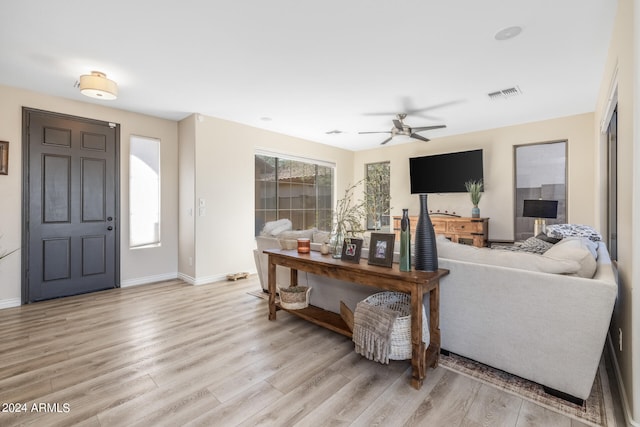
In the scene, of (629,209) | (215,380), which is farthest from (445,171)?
(215,380)

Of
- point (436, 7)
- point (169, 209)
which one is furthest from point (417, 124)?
point (169, 209)

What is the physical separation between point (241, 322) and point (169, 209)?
2.66m

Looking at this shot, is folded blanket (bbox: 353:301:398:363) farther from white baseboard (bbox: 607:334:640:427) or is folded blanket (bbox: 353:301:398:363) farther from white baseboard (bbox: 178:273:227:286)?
white baseboard (bbox: 178:273:227:286)

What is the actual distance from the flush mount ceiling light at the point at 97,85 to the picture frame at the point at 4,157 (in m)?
1.29

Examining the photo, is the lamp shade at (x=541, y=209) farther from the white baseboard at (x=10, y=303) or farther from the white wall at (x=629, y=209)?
the white baseboard at (x=10, y=303)

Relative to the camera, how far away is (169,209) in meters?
4.77

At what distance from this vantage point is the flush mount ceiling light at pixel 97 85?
3021mm

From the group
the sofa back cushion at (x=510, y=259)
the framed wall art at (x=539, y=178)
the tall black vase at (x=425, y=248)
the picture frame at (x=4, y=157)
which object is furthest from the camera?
the framed wall art at (x=539, y=178)

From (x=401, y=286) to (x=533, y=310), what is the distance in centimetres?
79

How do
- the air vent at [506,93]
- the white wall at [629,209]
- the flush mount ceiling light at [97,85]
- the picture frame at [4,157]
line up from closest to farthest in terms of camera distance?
the white wall at [629,209]
the flush mount ceiling light at [97,85]
the picture frame at [4,157]
the air vent at [506,93]

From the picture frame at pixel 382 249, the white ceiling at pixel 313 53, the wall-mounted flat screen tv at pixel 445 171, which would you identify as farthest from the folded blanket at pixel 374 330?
the wall-mounted flat screen tv at pixel 445 171

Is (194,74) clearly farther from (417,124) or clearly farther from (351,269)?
(417,124)

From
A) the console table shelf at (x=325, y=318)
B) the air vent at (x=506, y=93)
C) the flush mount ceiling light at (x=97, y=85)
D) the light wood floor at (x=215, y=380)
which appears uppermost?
the air vent at (x=506, y=93)

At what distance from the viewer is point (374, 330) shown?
2.04 m
